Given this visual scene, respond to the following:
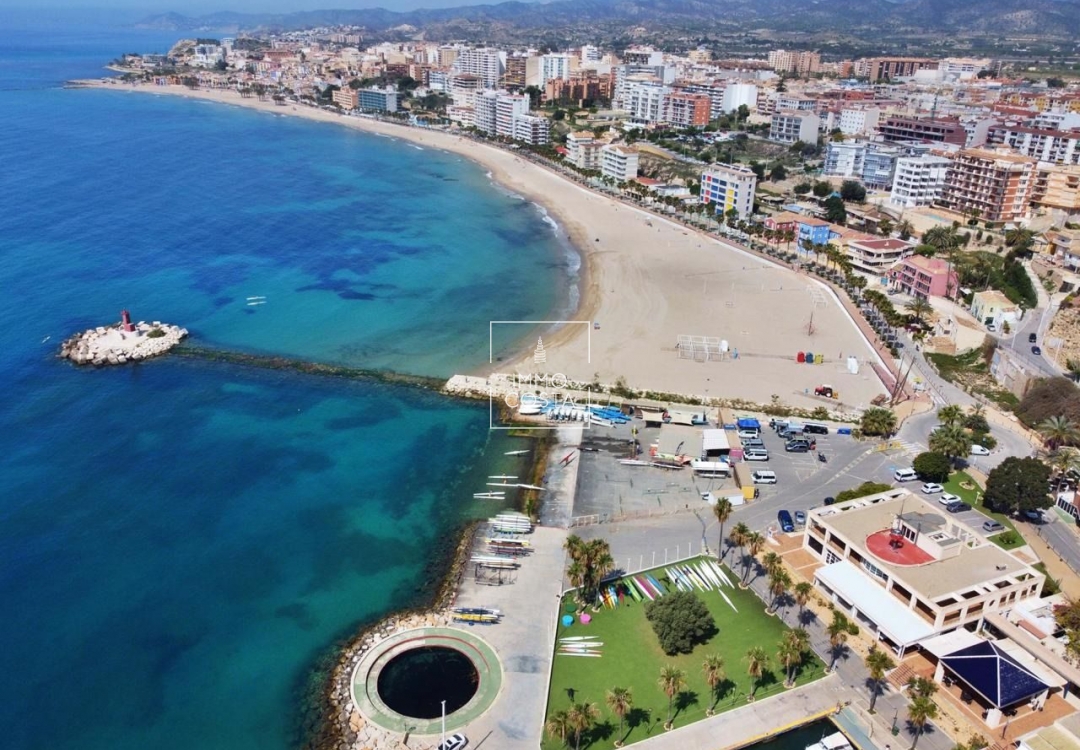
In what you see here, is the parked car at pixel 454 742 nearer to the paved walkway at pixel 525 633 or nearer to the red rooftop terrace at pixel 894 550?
the paved walkway at pixel 525 633

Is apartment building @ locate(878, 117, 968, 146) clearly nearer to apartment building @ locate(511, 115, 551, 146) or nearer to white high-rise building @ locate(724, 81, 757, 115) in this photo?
white high-rise building @ locate(724, 81, 757, 115)

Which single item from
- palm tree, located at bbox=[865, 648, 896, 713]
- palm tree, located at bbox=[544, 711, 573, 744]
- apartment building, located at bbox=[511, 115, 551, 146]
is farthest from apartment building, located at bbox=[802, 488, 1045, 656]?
apartment building, located at bbox=[511, 115, 551, 146]

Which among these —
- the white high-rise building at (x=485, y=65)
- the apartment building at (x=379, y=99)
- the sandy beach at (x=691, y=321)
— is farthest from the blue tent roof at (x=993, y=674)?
the white high-rise building at (x=485, y=65)

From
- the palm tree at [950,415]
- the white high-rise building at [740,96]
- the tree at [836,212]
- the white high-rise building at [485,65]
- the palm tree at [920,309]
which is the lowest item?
the palm tree at [950,415]

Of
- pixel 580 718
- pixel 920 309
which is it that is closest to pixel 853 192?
pixel 920 309

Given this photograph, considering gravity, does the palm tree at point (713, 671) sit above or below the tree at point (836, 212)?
below

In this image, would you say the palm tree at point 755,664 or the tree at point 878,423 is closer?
the palm tree at point 755,664
